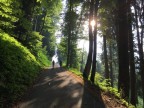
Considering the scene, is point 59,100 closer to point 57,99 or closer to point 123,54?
point 57,99

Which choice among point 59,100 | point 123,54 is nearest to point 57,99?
point 59,100

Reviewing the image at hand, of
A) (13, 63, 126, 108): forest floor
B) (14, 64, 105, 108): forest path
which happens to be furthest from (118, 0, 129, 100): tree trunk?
(14, 64, 105, 108): forest path

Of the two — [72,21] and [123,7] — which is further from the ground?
[72,21]

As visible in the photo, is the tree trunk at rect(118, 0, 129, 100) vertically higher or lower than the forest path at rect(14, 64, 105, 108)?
higher

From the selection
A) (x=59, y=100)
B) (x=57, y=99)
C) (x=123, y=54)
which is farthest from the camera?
(x=123, y=54)

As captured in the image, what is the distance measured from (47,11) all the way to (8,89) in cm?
3285

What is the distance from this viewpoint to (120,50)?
12.8 meters

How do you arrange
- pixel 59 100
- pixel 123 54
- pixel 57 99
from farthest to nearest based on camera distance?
pixel 123 54, pixel 57 99, pixel 59 100

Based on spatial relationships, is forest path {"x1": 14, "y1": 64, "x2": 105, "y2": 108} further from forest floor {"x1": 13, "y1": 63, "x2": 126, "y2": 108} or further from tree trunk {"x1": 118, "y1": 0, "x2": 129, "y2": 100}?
tree trunk {"x1": 118, "y1": 0, "x2": 129, "y2": 100}

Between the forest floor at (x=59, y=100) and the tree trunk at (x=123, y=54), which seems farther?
the tree trunk at (x=123, y=54)

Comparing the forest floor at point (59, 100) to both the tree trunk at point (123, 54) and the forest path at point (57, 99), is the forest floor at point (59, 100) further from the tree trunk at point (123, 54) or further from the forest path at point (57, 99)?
the tree trunk at point (123, 54)

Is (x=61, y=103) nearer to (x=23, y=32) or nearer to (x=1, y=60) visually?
(x=1, y=60)

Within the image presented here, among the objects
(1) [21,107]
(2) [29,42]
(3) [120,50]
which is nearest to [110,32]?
(2) [29,42]

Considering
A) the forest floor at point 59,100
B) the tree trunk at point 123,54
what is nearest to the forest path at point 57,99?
the forest floor at point 59,100
